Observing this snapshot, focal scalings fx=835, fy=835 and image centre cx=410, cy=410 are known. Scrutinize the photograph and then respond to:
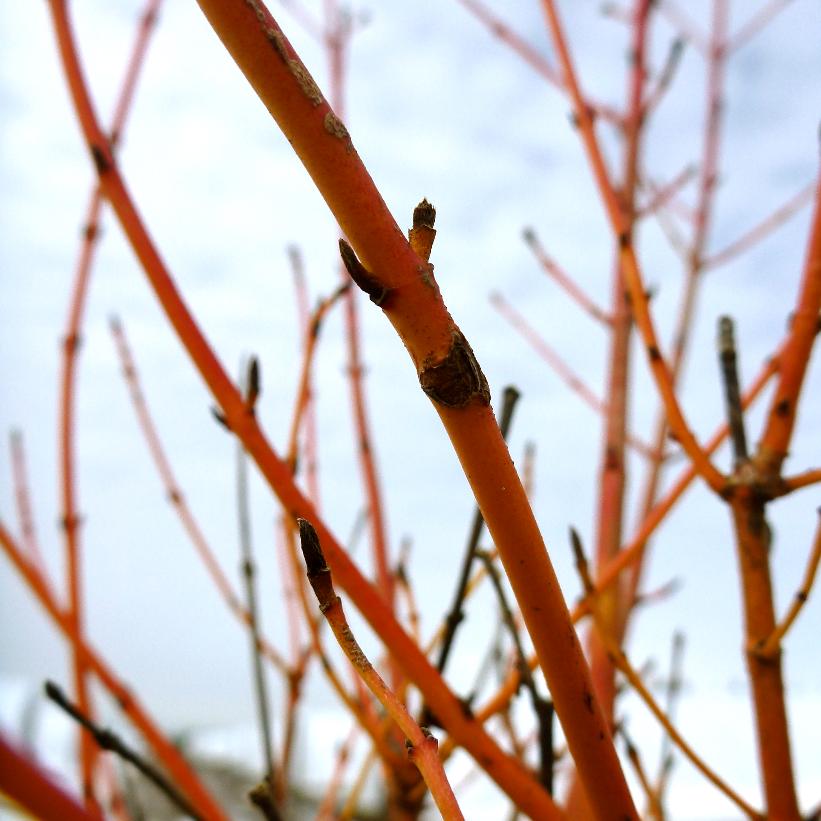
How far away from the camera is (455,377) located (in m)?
0.29

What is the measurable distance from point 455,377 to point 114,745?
39cm

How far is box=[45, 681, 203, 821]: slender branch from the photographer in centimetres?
49

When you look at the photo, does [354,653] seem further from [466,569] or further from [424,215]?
[466,569]

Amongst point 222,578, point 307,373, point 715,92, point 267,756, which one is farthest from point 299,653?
point 715,92

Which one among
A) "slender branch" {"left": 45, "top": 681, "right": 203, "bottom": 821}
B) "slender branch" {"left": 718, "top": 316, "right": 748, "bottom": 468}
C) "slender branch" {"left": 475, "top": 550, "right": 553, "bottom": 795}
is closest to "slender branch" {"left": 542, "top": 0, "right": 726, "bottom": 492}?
"slender branch" {"left": 718, "top": 316, "right": 748, "bottom": 468}

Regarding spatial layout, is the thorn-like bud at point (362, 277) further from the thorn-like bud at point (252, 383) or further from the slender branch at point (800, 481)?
the slender branch at point (800, 481)

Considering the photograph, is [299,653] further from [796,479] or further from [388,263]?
[388,263]

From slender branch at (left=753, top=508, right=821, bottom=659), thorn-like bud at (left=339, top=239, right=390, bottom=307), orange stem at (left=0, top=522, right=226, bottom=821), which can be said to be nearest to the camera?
thorn-like bud at (left=339, top=239, right=390, bottom=307)

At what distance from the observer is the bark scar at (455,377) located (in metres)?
0.29

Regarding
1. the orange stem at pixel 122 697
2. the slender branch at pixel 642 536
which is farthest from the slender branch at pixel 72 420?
the slender branch at pixel 642 536

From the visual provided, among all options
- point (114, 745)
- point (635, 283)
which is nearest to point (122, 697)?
point (114, 745)

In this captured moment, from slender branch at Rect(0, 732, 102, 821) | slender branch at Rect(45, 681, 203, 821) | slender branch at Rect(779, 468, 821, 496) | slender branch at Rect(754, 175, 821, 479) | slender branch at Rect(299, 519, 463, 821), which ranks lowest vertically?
slender branch at Rect(0, 732, 102, 821)

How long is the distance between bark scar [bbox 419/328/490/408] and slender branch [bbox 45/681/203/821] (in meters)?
0.33

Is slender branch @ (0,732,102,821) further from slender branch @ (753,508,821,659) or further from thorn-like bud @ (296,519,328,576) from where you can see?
slender branch @ (753,508,821,659)
